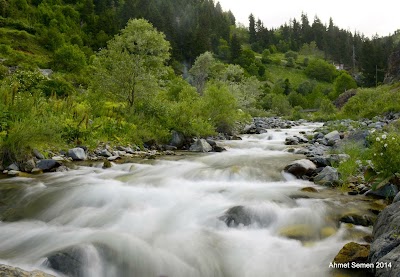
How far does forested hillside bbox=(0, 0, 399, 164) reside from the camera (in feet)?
44.2

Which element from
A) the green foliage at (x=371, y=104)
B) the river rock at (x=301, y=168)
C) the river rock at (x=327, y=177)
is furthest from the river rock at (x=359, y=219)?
the green foliage at (x=371, y=104)

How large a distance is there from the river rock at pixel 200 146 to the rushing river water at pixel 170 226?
569 centimetres

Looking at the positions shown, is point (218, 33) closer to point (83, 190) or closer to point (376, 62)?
point (376, 62)

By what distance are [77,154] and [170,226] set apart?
6.82 meters

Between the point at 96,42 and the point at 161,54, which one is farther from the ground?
the point at 96,42

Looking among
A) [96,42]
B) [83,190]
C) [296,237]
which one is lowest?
[296,237]

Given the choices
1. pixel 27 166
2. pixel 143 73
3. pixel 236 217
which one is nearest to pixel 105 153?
pixel 27 166

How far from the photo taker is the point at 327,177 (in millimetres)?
8344

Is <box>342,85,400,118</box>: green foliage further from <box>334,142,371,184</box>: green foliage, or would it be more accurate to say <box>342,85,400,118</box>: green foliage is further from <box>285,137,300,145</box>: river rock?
<box>334,142,371,184</box>: green foliage

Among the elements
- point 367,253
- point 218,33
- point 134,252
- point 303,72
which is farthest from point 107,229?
point 218,33

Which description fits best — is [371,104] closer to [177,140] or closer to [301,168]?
[177,140]

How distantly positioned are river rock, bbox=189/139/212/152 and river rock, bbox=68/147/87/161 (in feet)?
18.7

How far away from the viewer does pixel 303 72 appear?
103 m

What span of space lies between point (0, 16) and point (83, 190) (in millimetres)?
64637
